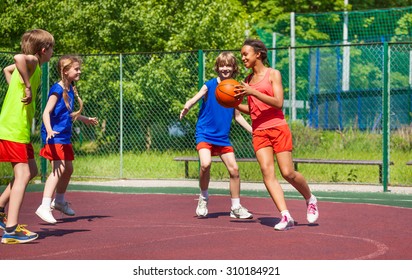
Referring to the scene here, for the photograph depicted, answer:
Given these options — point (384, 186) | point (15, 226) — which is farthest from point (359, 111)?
point (15, 226)

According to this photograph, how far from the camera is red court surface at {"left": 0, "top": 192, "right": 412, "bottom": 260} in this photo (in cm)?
851

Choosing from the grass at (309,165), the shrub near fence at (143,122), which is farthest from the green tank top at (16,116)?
the shrub near fence at (143,122)

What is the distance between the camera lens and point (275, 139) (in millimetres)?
10086

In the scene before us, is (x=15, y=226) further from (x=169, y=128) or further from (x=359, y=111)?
(x=359, y=111)

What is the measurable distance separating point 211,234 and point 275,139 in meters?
1.19

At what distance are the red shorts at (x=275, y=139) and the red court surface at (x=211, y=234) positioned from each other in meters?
0.87

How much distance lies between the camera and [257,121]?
33.4 ft

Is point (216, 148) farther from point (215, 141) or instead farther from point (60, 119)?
point (60, 119)

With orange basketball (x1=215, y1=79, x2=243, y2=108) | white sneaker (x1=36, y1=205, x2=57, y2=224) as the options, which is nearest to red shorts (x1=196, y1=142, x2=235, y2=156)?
orange basketball (x1=215, y1=79, x2=243, y2=108)

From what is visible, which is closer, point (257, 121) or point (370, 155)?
point (257, 121)

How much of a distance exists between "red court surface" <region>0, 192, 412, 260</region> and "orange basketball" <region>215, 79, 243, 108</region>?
4.41 feet

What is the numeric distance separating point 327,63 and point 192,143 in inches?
468

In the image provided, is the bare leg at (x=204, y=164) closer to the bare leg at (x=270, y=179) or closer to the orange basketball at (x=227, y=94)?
the orange basketball at (x=227, y=94)

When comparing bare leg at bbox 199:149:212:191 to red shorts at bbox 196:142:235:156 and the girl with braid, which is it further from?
the girl with braid
